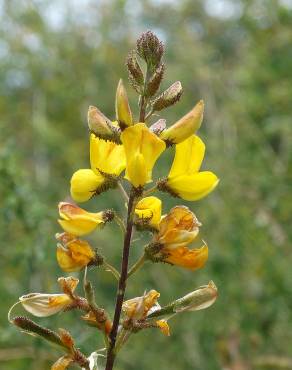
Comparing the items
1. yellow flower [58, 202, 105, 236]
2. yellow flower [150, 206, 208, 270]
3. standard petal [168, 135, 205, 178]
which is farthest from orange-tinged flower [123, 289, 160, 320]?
standard petal [168, 135, 205, 178]

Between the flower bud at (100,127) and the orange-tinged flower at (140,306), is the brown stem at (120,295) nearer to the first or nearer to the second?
the orange-tinged flower at (140,306)

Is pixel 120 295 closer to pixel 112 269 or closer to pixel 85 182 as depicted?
pixel 112 269

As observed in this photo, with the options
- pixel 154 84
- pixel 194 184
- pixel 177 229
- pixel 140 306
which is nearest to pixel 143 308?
pixel 140 306

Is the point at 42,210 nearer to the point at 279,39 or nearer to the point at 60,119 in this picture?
the point at 279,39

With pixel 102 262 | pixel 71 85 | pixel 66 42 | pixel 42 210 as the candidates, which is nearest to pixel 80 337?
pixel 42 210

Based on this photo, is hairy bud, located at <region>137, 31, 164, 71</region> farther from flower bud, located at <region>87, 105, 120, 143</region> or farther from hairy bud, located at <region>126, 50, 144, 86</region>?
flower bud, located at <region>87, 105, 120, 143</region>

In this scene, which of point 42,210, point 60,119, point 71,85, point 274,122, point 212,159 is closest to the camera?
point 42,210
